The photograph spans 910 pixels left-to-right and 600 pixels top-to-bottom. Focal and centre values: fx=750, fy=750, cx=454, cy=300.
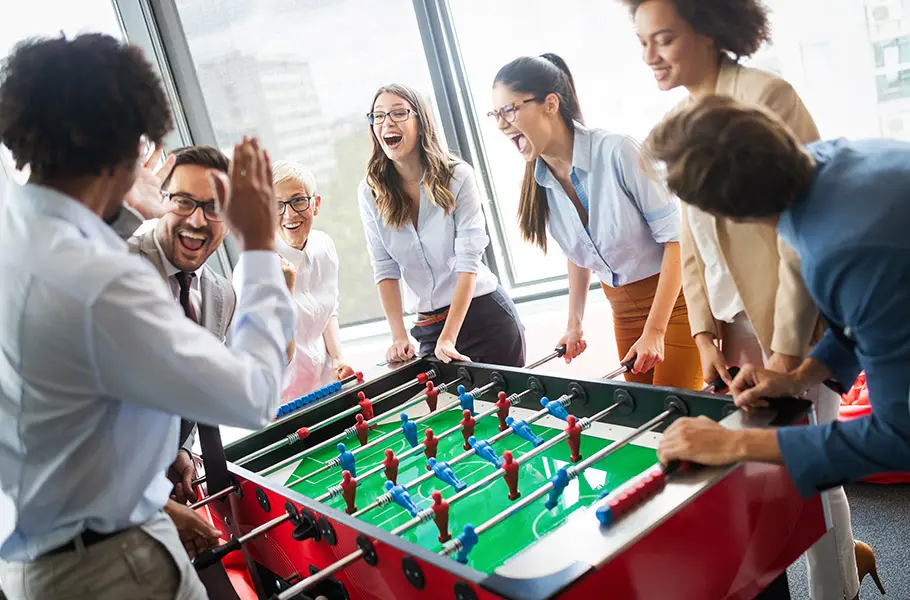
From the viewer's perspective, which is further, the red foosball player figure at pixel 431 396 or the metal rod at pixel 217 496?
the red foosball player figure at pixel 431 396

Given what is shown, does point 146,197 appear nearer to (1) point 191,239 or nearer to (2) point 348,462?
(1) point 191,239

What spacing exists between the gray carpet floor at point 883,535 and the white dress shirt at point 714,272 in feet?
3.36

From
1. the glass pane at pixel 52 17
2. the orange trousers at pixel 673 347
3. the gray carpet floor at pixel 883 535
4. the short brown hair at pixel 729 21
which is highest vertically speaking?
the glass pane at pixel 52 17

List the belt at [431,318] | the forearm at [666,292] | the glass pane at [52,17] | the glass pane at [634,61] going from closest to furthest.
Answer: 1. the forearm at [666,292]
2. the belt at [431,318]
3. the glass pane at [634,61]
4. the glass pane at [52,17]

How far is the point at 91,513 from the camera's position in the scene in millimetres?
1152

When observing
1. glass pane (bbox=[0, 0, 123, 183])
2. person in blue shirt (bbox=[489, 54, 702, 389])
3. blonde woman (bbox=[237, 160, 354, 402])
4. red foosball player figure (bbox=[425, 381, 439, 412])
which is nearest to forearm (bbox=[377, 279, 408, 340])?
blonde woman (bbox=[237, 160, 354, 402])

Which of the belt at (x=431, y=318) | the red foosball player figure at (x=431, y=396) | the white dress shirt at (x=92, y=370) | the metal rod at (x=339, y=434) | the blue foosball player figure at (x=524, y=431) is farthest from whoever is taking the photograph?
the belt at (x=431, y=318)

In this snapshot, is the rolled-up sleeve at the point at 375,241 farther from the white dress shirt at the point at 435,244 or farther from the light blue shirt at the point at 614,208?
the light blue shirt at the point at 614,208

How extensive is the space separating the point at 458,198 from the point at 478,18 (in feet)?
5.70

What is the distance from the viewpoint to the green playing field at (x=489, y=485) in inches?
58.1

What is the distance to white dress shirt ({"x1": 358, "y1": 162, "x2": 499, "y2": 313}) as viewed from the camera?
2758mm

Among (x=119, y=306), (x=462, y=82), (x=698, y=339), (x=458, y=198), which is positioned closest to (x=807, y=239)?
(x=698, y=339)

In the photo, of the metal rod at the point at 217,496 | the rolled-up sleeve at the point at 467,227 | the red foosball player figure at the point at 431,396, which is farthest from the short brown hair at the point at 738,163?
the rolled-up sleeve at the point at 467,227

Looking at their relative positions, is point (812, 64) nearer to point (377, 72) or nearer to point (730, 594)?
point (377, 72)
